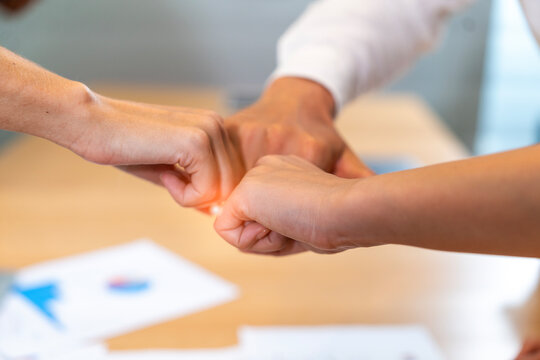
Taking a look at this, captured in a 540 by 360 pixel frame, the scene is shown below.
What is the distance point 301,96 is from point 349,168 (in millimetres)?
114

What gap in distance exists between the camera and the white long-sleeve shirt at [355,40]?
82cm

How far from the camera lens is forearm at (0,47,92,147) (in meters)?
0.54

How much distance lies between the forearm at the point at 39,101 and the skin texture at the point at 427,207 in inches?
7.8

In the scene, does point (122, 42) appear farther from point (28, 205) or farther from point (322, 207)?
point (322, 207)

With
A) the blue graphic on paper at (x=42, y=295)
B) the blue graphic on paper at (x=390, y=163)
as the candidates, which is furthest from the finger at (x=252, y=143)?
the blue graphic on paper at (x=390, y=163)

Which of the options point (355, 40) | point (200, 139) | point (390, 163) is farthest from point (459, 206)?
point (390, 163)

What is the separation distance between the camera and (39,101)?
21.5 inches

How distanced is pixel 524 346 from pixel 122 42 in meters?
2.09

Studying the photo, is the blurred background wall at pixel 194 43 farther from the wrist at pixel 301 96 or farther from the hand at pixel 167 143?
the hand at pixel 167 143

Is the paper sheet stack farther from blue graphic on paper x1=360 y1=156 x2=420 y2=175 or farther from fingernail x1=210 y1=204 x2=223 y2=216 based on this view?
blue graphic on paper x1=360 y1=156 x2=420 y2=175

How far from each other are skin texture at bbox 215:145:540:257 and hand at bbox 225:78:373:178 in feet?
0.66

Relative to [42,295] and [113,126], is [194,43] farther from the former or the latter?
[113,126]

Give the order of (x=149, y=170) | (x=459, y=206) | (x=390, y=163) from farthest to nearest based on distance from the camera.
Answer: (x=390, y=163)
(x=149, y=170)
(x=459, y=206)

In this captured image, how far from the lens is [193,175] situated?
2.03 feet
